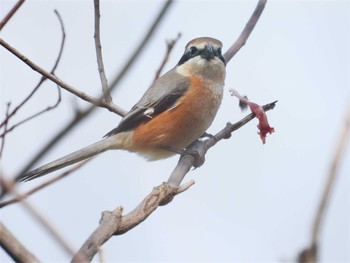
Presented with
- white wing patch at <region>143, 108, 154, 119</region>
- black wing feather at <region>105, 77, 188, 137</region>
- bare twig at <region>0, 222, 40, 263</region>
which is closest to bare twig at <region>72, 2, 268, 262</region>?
bare twig at <region>0, 222, 40, 263</region>

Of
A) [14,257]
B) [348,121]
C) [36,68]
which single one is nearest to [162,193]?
[36,68]

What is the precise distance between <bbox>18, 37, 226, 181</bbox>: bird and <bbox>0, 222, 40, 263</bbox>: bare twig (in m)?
4.16

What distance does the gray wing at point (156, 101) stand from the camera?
18.4 feet

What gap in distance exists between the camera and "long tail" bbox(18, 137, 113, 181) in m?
4.45

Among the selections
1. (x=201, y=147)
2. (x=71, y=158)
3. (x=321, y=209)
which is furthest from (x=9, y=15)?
(x=201, y=147)

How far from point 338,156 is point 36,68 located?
3.42m

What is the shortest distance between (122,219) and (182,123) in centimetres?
287

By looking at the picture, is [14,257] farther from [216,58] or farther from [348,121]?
[216,58]

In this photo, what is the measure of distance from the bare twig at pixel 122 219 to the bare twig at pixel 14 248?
35.9 inches

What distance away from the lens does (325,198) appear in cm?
88

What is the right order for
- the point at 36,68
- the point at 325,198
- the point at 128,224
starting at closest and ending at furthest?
the point at 325,198 → the point at 128,224 → the point at 36,68

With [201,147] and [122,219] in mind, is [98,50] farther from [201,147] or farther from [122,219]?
[122,219]

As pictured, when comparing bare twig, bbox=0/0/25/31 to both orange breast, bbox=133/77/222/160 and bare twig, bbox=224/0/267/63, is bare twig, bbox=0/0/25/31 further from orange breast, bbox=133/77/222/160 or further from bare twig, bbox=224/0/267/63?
bare twig, bbox=224/0/267/63

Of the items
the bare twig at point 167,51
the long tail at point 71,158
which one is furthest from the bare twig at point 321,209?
the long tail at point 71,158
